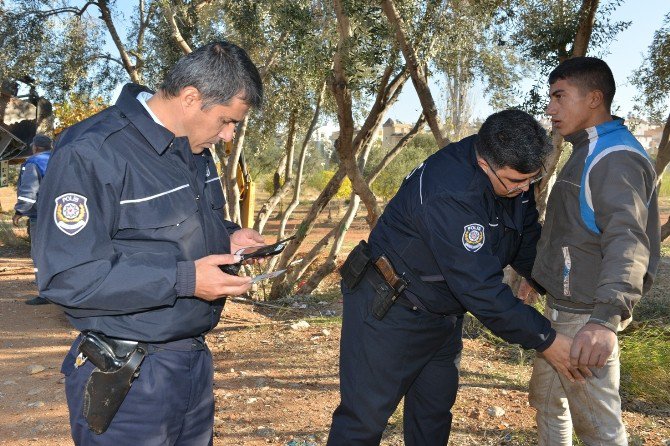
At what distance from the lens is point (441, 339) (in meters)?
3.31

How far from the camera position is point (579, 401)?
3.06m

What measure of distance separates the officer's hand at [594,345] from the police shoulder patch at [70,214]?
6.63ft

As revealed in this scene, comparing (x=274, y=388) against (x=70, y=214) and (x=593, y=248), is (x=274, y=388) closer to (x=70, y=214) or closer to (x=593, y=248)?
(x=593, y=248)

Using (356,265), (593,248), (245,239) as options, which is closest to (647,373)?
(593,248)

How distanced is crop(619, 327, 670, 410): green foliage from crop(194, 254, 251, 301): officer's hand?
3809 millimetres

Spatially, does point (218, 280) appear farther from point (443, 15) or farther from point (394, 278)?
point (443, 15)

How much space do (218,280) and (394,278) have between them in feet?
3.44

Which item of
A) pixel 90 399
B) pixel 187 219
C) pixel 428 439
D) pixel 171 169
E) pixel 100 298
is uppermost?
pixel 171 169

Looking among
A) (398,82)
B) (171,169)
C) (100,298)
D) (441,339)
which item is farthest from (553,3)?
(100,298)

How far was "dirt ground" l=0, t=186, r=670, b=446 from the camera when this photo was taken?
4.34 meters

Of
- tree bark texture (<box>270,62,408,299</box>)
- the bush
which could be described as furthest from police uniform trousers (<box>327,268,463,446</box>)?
the bush

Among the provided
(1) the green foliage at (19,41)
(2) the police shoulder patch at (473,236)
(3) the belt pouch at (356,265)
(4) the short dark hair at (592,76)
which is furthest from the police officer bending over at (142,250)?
(1) the green foliage at (19,41)

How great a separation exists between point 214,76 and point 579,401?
7.07ft

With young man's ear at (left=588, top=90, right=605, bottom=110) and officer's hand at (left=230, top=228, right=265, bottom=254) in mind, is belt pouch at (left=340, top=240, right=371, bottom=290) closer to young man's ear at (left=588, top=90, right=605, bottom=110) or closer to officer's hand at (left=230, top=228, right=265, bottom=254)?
officer's hand at (left=230, top=228, right=265, bottom=254)
